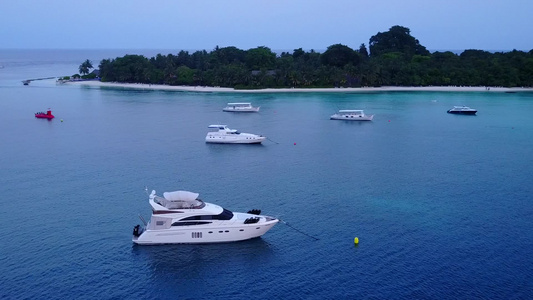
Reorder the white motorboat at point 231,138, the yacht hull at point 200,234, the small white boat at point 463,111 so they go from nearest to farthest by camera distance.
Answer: the yacht hull at point 200,234
the white motorboat at point 231,138
the small white boat at point 463,111

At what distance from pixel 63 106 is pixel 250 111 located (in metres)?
53.8

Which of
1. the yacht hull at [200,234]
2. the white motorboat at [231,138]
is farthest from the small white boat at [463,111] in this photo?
the yacht hull at [200,234]

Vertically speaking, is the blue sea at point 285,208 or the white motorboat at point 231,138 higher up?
the white motorboat at point 231,138

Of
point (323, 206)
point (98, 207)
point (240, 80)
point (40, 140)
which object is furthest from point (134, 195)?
point (240, 80)

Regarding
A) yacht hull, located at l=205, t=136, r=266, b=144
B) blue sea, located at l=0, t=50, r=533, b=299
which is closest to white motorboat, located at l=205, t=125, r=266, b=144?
yacht hull, located at l=205, t=136, r=266, b=144

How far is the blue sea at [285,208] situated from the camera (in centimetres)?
3988

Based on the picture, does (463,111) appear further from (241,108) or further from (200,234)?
(200,234)

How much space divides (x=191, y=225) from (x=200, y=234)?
1162 millimetres

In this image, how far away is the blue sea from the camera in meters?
39.9

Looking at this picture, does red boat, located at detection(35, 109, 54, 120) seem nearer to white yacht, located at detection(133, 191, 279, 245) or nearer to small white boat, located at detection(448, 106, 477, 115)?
white yacht, located at detection(133, 191, 279, 245)

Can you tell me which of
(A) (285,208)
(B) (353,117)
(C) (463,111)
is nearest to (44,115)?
(B) (353,117)

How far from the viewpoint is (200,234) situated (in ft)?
152

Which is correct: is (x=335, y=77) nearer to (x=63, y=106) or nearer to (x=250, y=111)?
(x=250, y=111)

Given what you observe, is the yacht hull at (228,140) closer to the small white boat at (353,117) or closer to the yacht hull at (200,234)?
the small white boat at (353,117)
